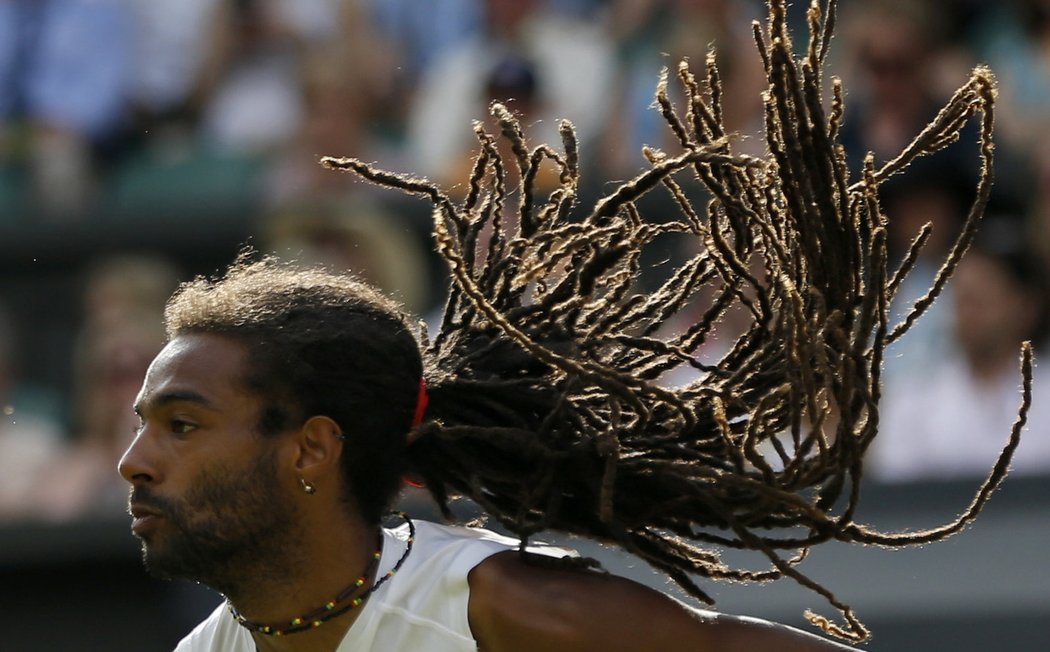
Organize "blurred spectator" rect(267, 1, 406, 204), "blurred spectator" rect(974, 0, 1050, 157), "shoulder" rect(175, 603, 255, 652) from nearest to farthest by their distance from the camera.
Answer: "shoulder" rect(175, 603, 255, 652) < "blurred spectator" rect(974, 0, 1050, 157) < "blurred spectator" rect(267, 1, 406, 204)

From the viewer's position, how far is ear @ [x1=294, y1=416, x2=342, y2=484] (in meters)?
3.73

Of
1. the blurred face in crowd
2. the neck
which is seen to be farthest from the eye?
the blurred face in crowd

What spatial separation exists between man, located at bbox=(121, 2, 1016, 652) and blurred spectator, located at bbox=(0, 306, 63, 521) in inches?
163

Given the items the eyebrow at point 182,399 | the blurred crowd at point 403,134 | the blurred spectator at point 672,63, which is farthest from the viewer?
the blurred spectator at point 672,63

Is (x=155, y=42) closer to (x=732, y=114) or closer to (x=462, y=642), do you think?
(x=732, y=114)

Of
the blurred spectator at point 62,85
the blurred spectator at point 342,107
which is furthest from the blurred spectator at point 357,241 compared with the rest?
the blurred spectator at point 62,85

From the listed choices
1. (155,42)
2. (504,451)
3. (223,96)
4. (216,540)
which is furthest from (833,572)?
(155,42)

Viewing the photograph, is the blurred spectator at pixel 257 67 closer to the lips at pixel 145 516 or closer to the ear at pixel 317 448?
the ear at pixel 317 448

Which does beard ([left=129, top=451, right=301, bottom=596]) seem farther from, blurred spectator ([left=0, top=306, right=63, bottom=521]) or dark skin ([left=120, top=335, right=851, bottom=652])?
blurred spectator ([left=0, top=306, right=63, bottom=521])

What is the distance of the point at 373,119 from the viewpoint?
8.60 metres

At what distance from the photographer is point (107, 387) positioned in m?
7.83

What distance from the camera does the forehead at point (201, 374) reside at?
3.67 metres

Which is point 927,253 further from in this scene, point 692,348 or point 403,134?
point 692,348

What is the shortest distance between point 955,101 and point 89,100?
6511 millimetres
